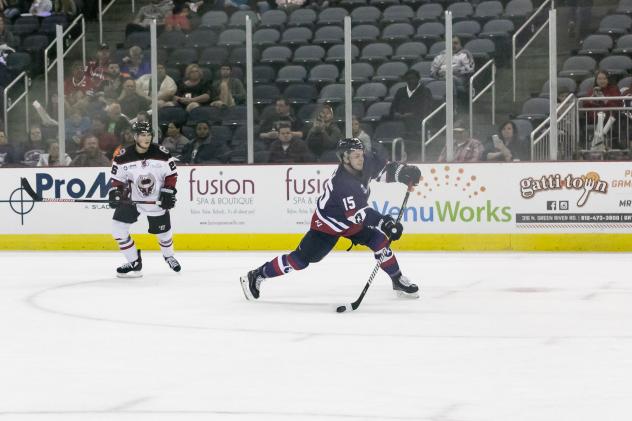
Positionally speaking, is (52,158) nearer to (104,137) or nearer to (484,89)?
(104,137)

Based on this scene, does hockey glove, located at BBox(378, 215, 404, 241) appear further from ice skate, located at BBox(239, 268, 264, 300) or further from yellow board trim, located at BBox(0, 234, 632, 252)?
yellow board trim, located at BBox(0, 234, 632, 252)

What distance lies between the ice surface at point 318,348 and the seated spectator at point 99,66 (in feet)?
17.5

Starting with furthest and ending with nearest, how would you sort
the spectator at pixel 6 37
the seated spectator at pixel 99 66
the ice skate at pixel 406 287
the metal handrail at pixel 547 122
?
the spectator at pixel 6 37, the seated spectator at pixel 99 66, the metal handrail at pixel 547 122, the ice skate at pixel 406 287

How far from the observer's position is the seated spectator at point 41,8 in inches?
706

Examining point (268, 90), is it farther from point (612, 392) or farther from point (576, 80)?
point (612, 392)

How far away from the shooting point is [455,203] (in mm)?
13086

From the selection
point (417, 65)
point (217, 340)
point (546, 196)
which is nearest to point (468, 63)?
point (417, 65)

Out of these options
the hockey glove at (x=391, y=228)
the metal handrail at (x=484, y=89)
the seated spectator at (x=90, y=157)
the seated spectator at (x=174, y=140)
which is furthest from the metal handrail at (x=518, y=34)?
the hockey glove at (x=391, y=228)

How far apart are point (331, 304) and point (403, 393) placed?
3443mm

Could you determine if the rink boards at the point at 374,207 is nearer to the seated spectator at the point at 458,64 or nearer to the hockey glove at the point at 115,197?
the seated spectator at the point at 458,64

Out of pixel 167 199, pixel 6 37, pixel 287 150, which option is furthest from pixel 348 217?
pixel 6 37

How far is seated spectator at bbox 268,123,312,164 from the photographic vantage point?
1351 centimetres

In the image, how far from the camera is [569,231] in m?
12.8

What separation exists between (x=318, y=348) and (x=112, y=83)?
9637 millimetres
